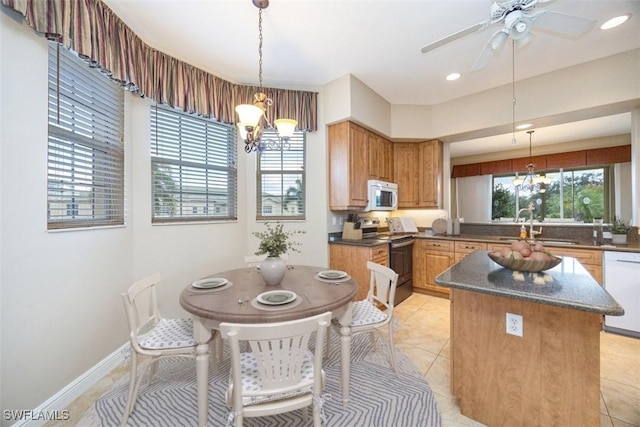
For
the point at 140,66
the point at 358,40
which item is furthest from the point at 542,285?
the point at 140,66

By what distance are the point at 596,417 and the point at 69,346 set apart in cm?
318

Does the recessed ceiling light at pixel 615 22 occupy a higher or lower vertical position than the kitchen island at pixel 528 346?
higher

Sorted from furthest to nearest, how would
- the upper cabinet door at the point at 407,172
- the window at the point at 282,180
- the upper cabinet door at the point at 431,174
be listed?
the upper cabinet door at the point at 407,172 < the upper cabinet door at the point at 431,174 < the window at the point at 282,180

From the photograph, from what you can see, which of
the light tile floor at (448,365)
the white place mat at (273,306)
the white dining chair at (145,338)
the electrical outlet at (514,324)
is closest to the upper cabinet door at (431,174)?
the light tile floor at (448,365)

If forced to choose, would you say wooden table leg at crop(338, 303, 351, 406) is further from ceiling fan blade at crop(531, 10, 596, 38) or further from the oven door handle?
ceiling fan blade at crop(531, 10, 596, 38)

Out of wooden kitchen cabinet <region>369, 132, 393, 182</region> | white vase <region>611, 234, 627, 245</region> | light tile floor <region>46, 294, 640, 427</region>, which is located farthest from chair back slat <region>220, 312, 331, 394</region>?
white vase <region>611, 234, 627, 245</region>

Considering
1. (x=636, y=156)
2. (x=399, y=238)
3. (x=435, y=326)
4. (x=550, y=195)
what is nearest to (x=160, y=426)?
(x=435, y=326)

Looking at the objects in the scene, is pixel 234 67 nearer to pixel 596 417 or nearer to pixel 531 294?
pixel 531 294

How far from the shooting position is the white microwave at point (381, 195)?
3.63 meters

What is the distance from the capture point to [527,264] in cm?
161

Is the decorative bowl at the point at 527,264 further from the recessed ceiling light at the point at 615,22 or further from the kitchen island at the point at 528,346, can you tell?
the recessed ceiling light at the point at 615,22

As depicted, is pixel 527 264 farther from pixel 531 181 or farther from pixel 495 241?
pixel 531 181

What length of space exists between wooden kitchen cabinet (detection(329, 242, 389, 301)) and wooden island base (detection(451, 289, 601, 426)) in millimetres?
1531

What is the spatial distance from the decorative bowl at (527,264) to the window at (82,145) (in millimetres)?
3008
